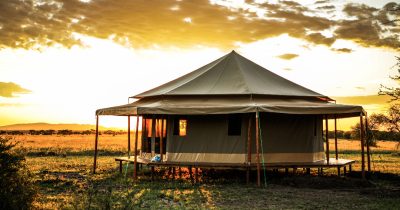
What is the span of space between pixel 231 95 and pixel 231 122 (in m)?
1.07

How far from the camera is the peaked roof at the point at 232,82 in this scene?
674 inches

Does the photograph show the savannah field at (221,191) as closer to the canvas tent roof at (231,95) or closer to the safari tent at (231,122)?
the safari tent at (231,122)

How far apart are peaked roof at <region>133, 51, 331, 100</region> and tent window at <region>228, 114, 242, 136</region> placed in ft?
2.93

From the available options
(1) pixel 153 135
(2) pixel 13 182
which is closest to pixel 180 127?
(1) pixel 153 135

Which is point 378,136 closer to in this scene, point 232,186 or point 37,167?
point 232,186

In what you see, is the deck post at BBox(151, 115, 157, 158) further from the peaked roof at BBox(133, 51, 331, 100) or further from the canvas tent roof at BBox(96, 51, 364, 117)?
the peaked roof at BBox(133, 51, 331, 100)

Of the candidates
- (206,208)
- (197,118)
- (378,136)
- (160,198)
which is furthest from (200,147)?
(378,136)

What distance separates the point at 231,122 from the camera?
53.5ft

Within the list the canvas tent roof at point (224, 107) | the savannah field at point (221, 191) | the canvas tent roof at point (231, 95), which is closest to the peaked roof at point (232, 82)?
the canvas tent roof at point (231, 95)

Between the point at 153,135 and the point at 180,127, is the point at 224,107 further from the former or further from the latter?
the point at 153,135

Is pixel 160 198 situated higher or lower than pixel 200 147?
lower

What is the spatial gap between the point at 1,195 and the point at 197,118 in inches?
365

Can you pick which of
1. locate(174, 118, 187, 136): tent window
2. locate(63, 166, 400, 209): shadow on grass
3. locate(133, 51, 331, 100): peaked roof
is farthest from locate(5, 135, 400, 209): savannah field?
locate(133, 51, 331, 100): peaked roof

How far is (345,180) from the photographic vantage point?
1469 cm
